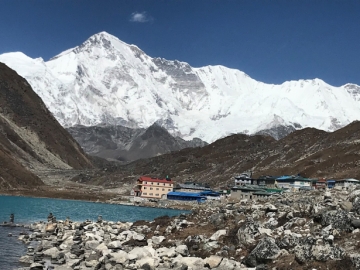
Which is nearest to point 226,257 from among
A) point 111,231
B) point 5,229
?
point 111,231

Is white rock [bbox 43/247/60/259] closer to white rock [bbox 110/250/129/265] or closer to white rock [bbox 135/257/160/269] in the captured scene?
white rock [bbox 110/250/129/265]

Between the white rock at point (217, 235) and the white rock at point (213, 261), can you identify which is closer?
the white rock at point (213, 261)

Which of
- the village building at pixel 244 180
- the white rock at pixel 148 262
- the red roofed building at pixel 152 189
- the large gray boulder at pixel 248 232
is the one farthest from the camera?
the village building at pixel 244 180

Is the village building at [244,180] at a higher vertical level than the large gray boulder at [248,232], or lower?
higher

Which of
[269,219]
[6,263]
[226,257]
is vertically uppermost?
[269,219]

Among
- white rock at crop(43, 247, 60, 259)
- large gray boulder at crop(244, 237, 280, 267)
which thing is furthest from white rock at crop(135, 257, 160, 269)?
white rock at crop(43, 247, 60, 259)

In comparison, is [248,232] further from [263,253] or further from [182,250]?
[182,250]

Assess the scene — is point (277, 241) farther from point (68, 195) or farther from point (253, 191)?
point (68, 195)

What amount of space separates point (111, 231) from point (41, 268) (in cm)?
1564

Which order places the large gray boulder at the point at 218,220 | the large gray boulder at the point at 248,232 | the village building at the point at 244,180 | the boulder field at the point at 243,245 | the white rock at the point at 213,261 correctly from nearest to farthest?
the boulder field at the point at 243,245 → the white rock at the point at 213,261 → the large gray boulder at the point at 248,232 → the large gray boulder at the point at 218,220 → the village building at the point at 244,180

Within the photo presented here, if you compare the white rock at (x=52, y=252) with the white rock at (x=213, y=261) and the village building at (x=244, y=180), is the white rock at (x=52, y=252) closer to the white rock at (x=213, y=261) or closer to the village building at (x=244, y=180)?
the white rock at (x=213, y=261)

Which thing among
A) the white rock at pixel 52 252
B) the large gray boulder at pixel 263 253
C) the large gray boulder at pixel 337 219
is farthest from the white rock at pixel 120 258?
the large gray boulder at pixel 337 219

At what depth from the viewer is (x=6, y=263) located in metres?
33.5

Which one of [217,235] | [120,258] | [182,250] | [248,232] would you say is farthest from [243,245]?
[120,258]
